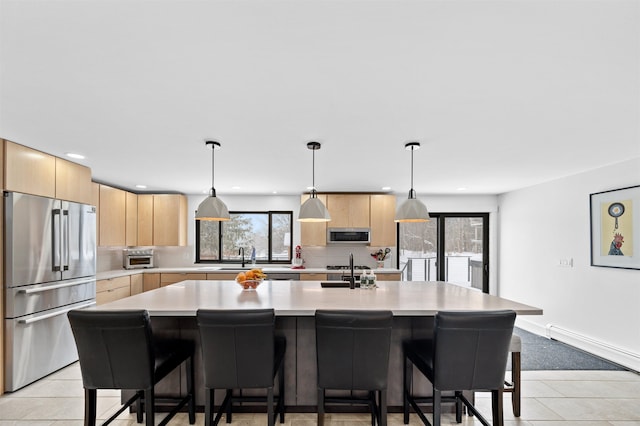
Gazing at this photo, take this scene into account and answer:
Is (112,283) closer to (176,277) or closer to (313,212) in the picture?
(176,277)

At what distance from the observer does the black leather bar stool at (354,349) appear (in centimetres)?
201

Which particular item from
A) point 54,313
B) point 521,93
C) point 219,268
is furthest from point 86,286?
point 521,93

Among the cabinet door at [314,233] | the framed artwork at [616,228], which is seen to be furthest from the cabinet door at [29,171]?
the framed artwork at [616,228]

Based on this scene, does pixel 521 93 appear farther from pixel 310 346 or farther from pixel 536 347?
pixel 536 347

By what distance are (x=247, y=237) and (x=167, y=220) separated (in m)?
1.44

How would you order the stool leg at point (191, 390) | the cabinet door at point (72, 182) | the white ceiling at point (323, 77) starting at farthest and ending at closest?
the cabinet door at point (72, 182) → the stool leg at point (191, 390) → the white ceiling at point (323, 77)

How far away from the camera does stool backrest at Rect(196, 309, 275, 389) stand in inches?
78.5

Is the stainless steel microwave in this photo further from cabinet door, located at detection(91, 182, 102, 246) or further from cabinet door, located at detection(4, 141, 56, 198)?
cabinet door, located at detection(4, 141, 56, 198)

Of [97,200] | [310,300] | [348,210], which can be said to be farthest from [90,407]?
[348,210]

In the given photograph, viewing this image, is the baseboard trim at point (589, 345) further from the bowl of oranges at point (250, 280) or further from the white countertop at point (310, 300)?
the bowl of oranges at point (250, 280)

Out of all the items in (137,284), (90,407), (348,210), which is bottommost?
(90,407)

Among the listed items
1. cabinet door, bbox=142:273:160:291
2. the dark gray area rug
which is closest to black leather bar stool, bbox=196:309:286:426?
the dark gray area rug

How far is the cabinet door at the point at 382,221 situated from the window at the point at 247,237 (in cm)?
158

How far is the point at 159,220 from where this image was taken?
19.2 ft
